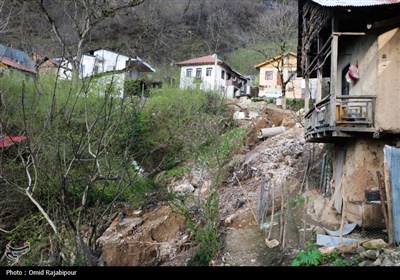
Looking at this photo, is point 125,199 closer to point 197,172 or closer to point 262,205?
point 197,172

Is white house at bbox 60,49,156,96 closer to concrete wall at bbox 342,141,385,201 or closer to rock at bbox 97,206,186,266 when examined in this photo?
rock at bbox 97,206,186,266

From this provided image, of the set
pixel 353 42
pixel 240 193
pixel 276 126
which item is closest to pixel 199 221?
pixel 240 193

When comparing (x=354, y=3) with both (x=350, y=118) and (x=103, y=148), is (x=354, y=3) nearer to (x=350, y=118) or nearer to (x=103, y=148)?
(x=350, y=118)

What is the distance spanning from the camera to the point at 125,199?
655 inches

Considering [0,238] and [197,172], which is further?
[197,172]

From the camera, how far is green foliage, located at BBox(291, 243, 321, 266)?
22.8 ft

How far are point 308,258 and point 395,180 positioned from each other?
9.12 ft

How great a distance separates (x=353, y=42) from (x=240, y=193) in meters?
7.89

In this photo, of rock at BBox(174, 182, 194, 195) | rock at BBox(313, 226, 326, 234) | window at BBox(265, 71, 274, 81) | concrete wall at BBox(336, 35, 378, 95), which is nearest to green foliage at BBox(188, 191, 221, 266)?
rock at BBox(313, 226, 326, 234)

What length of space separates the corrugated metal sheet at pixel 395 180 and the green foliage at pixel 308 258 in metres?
1.87

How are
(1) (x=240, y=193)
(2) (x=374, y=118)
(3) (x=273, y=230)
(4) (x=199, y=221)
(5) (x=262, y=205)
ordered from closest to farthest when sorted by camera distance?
1. (2) (x=374, y=118)
2. (3) (x=273, y=230)
3. (5) (x=262, y=205)
4. (4) (x=199, y=221)
5. (1) (x=240, y=193)

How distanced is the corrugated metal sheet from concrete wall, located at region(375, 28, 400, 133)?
128 centimetres

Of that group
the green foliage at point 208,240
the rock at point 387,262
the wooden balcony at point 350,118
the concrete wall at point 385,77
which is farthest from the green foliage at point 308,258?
the concrete wall at point 385,77

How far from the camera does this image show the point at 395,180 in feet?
24.6
